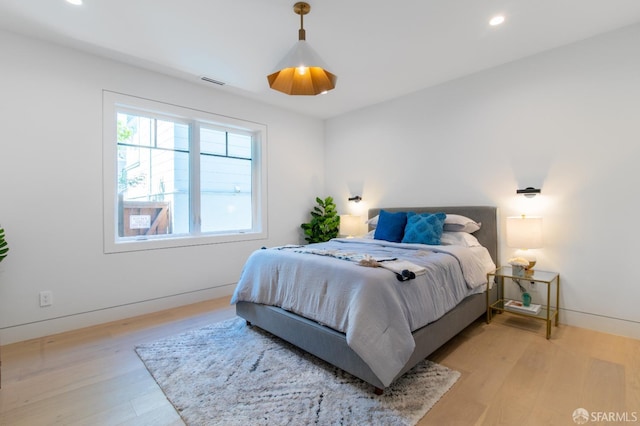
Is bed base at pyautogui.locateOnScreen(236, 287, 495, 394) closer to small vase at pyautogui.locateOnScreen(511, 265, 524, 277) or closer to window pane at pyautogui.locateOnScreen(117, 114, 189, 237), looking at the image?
small vase at pyautogui.locateOnScreen(511, 265, 524, 277)

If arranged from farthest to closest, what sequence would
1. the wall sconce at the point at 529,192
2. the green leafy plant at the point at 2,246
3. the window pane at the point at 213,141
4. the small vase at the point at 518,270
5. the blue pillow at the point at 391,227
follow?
the window pane at the point at 213,141 < the blue pillow at the point at 391,227 < the wall sconce at the point at 529,192 < the small vase at the point at 518,270 < the green leafy plant at the point at 2,246

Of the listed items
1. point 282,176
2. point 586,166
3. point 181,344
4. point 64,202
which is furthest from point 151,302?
point 586,166

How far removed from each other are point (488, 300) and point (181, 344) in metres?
2.85

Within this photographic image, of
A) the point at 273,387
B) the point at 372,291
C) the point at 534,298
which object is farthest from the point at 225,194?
the point at 534,298

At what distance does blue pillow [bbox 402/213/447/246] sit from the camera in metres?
3.09


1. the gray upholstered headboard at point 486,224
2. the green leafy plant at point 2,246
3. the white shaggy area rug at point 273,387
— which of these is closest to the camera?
the white shaggy area rug at point 273,387

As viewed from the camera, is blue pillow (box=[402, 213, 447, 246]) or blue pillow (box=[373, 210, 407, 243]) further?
blue pillow (box=[373, 210, 407, 243])

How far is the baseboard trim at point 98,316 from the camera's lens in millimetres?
2557

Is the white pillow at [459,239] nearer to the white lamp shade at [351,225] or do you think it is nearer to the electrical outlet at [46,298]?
the white lamp shade at [351,225]

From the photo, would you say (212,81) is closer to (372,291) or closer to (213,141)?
(213,141)

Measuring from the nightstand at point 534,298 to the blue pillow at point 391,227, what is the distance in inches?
39.0

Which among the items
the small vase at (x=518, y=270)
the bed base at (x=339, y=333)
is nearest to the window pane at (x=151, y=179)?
the bed base at (x=339, y=333)

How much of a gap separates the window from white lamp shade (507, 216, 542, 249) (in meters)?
3.06

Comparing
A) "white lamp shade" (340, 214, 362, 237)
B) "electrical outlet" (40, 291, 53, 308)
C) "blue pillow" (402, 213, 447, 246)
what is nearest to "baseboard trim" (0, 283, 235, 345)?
"electrical outlet" (40, 291, 53, 308)
